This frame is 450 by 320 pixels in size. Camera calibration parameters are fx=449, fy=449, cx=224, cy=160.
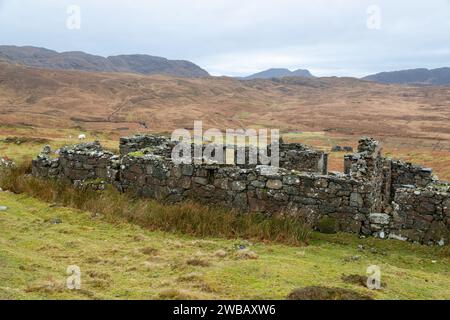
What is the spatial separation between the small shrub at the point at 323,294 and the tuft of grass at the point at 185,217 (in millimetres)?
4432

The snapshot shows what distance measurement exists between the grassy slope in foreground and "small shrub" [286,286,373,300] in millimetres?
348

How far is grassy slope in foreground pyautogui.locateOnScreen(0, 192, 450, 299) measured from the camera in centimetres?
833

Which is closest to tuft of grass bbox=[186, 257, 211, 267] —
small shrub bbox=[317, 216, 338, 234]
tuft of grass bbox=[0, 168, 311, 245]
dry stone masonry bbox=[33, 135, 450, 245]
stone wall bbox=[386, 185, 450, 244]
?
tuft of grass bbox=[0, 168, 311, 245]

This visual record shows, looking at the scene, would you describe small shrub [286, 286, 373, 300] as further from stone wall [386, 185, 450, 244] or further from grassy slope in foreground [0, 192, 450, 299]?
stone wall [386, 185, 450, 244]

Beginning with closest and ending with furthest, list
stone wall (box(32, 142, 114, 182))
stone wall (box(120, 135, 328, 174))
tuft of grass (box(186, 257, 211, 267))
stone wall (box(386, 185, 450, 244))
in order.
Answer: tuft of grass (box(186, 257, 211, 267))
stone wall (box(386, 185, 450, 244))
stone wall (box(32, 142, 114, 182))
stone wall (box(120, 135, 328, 174))

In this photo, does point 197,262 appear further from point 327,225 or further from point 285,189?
point 327,225

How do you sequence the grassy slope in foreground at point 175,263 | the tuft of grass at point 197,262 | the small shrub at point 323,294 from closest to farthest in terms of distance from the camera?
the small shrub at point 323,294, the grassy slope in foreground at point 175,263, the tuft of grass at point 197,262

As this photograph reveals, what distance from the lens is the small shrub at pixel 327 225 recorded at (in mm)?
13328

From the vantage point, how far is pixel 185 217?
44.8 ft

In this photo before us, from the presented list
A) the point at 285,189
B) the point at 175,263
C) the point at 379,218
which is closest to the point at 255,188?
the point at 285,189

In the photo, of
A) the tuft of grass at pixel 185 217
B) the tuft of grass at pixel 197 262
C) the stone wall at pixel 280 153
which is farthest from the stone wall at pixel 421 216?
the stone wall at pixel 280 153

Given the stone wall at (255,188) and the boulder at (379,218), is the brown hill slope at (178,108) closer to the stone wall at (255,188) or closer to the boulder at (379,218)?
the stone wall at (255,188)

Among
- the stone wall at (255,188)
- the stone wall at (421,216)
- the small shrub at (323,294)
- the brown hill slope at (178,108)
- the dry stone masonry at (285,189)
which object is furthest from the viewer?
the brown hill slope at (178,108)
